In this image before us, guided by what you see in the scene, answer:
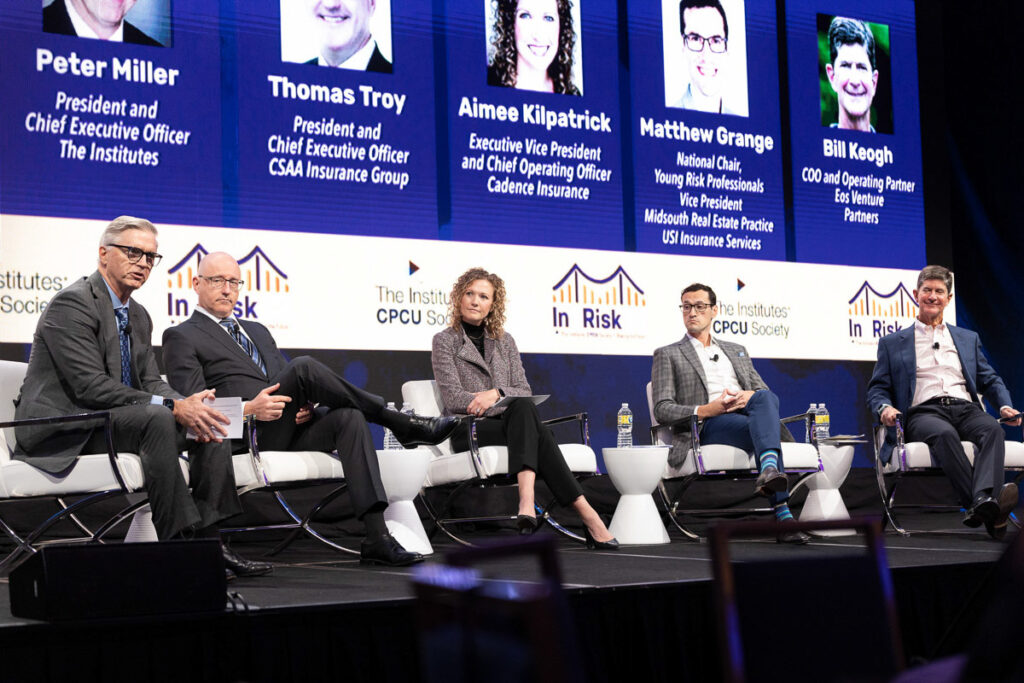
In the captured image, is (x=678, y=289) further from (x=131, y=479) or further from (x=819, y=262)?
(x=131, y=479)

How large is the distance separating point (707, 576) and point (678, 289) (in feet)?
10.7

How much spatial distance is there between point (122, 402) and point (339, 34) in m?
2.59

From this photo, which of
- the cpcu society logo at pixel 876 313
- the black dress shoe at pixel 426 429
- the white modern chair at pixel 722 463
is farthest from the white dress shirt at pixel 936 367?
the black dress shoe at pixel 426 429

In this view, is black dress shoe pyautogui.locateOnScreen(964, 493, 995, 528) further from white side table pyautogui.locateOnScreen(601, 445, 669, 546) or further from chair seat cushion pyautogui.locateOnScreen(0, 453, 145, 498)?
chair seat cushion pyautogui.locateOnScreen(0, 453, 145, 498)

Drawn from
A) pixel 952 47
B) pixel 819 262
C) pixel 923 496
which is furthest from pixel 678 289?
pixel 952 47

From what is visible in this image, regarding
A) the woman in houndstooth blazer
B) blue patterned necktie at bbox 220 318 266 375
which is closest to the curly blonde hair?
the woman in houndstooth blazer

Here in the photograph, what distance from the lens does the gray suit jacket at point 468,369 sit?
15.6 ft

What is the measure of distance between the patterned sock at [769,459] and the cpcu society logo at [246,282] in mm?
2248

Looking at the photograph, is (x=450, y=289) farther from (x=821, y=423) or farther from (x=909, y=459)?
(x=909, y=459)

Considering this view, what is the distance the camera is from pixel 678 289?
6195 millimetres

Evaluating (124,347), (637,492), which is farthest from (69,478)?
(637,492)

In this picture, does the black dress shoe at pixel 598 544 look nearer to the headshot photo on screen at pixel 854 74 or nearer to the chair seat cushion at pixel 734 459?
the chair seat cushion at pixel 734 459

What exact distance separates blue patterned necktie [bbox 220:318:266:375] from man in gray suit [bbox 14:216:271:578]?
1.28ft

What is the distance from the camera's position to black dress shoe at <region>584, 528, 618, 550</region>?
4456mm
